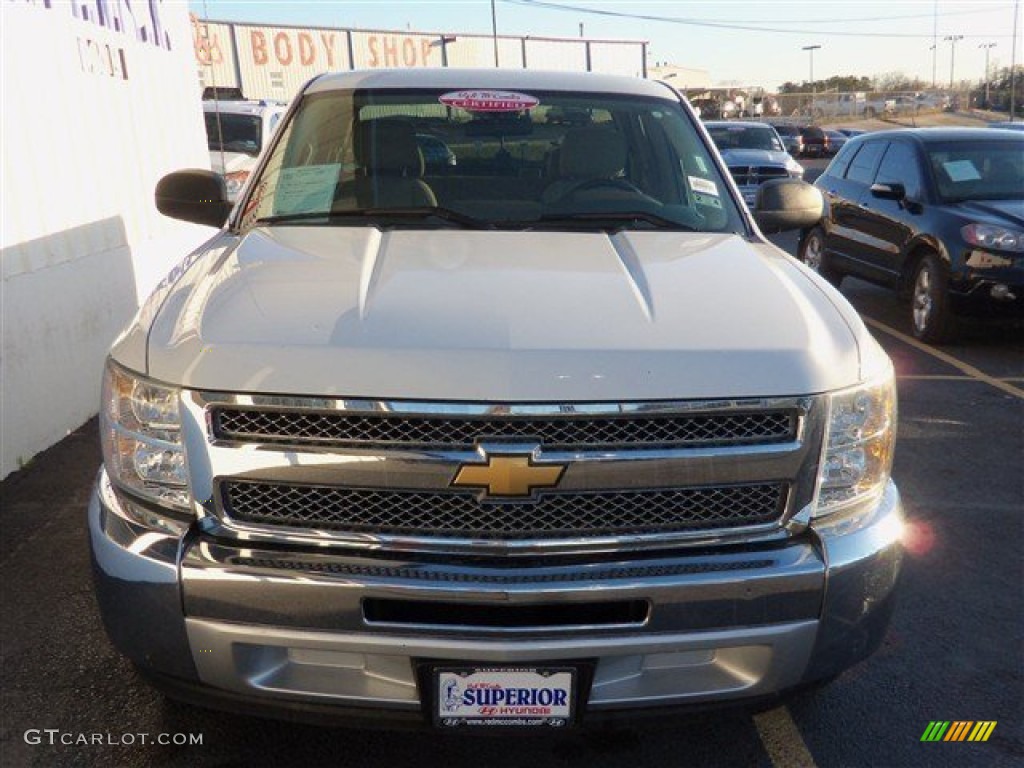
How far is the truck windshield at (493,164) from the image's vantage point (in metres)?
3.50

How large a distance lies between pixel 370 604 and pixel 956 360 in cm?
663

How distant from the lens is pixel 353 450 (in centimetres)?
222

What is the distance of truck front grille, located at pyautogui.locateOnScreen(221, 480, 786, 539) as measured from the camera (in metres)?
2.26

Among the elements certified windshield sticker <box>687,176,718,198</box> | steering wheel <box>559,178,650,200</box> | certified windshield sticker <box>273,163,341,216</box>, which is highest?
certified windshield sticker <box>273,163,341,216</box>

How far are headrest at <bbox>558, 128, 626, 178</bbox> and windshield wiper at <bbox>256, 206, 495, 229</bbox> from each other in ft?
1.77

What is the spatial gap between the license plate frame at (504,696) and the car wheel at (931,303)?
658 cm

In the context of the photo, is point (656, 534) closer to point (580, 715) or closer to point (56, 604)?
point (580, 715)

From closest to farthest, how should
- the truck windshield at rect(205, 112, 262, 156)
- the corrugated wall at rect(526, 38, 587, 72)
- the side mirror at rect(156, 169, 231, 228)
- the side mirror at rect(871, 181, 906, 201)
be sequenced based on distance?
the side mirror at rect(156, 169, 231, 228)
the side mirror at rect(871, 181, 906, 201)
the truck windshield at rect(205, 112, 262, 156)
the corrugated wall at rect(526, 38, 587, 72)

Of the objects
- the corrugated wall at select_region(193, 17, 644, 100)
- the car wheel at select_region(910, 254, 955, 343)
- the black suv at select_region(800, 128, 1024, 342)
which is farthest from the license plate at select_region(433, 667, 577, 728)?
the corrugated wall at select_region(193, 17, 644, 100)

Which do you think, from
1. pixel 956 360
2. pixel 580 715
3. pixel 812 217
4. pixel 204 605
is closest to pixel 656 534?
pixel 580 715

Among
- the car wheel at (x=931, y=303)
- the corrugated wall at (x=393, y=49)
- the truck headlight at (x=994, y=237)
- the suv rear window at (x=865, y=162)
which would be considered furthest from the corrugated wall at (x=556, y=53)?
the truck headlight at (x=994, y=237)

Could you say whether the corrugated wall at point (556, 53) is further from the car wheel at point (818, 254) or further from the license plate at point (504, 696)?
the license plate at point (504, 696)

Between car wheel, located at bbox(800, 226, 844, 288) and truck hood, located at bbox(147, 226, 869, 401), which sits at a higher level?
truck hood, located at bbox(147, 226, 869, 401)

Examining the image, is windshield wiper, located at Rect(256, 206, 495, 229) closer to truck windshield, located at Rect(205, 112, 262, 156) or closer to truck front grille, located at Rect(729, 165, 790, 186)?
truck windshield, located at Rect(205, 112, 262, 156)
